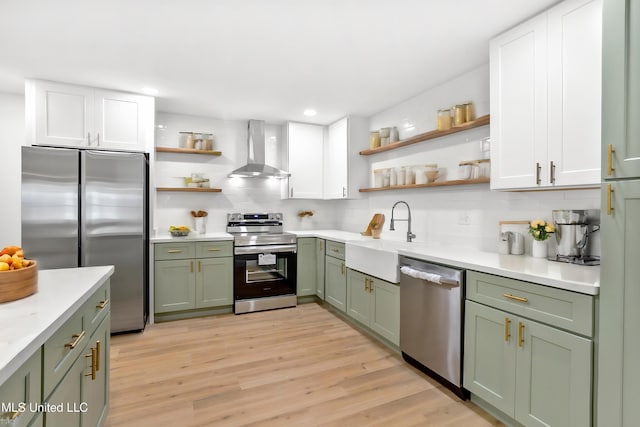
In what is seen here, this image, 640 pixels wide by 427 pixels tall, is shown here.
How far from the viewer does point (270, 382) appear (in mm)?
2344

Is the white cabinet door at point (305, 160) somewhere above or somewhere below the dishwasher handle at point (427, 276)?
above

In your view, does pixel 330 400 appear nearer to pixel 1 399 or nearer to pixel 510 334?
pixel 510 334

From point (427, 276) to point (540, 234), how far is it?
2.57 ft

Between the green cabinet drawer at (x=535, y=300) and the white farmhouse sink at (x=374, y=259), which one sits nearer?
the green cabinet drawer at (x=535, y=300)

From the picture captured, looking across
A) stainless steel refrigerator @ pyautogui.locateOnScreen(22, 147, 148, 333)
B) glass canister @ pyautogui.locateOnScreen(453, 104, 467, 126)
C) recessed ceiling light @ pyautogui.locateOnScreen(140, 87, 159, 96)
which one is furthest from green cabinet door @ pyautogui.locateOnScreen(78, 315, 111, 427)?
glass canister @ pyautogui.locateOnScreen(453, 104, 467, 126)

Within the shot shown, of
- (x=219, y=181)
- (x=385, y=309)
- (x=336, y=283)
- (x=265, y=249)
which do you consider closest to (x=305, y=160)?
(x=219, y=181)

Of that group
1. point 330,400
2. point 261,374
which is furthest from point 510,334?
point 261,374

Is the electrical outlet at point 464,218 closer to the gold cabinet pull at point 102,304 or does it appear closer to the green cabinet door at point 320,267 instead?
the green cabinet door at point 320,267

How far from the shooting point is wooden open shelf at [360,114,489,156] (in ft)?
8.66

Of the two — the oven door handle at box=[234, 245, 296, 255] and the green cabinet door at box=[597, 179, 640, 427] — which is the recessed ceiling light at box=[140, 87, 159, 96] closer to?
the oven door handle at box=[234, 245, 296, 255]

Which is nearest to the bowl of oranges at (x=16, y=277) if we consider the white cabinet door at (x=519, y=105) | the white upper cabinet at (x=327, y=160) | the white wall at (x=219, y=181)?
the white cabinet door at (x=519, y=105)

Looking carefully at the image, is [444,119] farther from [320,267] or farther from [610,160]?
[320,267]

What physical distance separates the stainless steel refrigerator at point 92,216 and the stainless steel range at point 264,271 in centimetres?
97

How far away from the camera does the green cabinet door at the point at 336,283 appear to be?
3558mm
